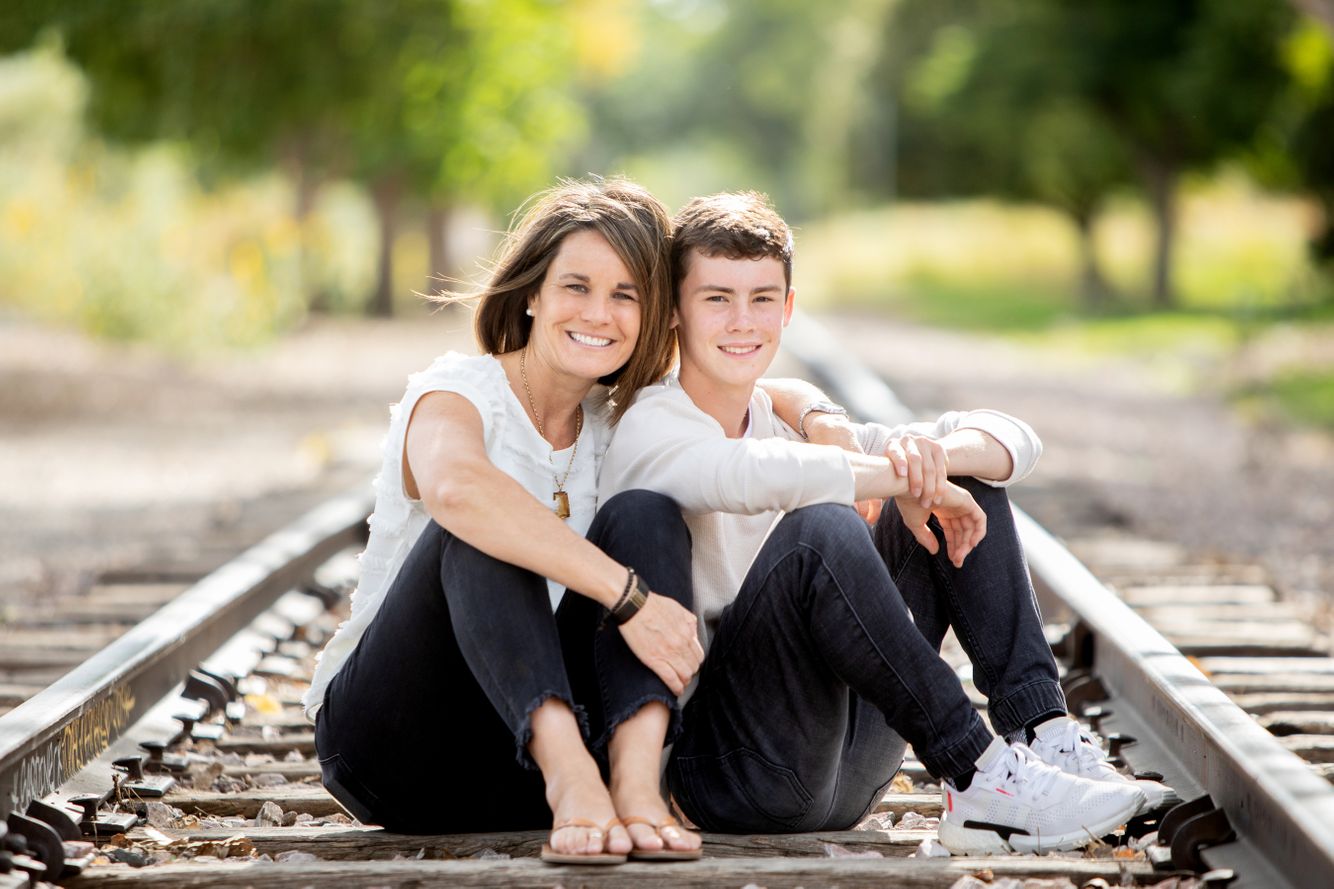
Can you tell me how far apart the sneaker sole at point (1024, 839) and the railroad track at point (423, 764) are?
1.5 inches

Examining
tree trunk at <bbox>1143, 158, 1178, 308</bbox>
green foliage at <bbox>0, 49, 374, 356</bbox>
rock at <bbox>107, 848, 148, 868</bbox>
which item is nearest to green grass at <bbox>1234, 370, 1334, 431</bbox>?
rock at <bbox>107, 848, 148, 868</bbox>

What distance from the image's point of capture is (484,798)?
2865 millimetres

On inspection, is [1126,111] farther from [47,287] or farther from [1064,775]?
[1064,775]

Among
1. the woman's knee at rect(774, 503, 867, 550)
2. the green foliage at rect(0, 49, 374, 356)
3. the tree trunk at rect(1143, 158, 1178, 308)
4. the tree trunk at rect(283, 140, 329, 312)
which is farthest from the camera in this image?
the tree trunk at rect(1143, 158, 1178, 308)

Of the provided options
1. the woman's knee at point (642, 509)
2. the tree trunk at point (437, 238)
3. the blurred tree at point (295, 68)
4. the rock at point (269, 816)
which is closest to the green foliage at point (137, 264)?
the blurred tree at point (295, 68)

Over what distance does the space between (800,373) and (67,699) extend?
10.8 meters

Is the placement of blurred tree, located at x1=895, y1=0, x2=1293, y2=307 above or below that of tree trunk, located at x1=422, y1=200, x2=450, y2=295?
above

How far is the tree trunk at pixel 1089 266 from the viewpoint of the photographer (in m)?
31.7

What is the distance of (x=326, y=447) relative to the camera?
9672mm

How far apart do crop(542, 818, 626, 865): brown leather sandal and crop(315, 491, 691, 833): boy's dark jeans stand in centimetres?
17

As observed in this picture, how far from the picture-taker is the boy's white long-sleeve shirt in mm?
2779

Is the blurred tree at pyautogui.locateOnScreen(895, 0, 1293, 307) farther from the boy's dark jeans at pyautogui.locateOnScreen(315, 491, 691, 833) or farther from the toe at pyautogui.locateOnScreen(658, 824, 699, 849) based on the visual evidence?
the toe at pyautogui.locateOnScreen(658, 824, 699, 849)

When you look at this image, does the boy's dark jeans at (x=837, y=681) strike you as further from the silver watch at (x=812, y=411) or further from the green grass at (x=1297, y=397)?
the green grass at (x=1297, y=397)

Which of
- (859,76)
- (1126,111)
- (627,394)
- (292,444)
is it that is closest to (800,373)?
(292,444)
